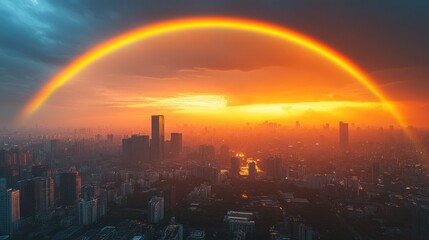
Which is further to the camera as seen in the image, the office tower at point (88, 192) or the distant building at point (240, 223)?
the office tower at point (88, 192)

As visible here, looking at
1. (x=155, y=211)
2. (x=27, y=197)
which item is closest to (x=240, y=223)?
(x=155, y=211)

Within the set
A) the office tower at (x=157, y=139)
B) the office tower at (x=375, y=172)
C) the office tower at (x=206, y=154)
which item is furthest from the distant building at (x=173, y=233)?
the office tower at (x=157, y=139)

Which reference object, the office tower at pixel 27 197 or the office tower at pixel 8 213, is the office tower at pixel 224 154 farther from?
the office tower at pixel 8 213

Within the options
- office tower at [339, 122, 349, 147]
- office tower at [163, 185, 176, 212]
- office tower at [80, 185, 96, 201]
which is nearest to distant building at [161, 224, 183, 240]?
office tower at [163, 185, 176, 212]

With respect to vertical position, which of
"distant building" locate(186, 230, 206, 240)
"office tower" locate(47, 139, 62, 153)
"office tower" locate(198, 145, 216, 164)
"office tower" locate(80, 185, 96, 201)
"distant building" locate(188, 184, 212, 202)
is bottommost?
"distant building" locate(186, 230, 206, 240)

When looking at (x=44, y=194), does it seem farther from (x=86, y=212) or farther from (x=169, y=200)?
(x=169, y=200)

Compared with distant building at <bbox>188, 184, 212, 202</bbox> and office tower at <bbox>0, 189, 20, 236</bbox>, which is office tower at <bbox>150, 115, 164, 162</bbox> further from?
office tower at <bbox>0, 189, 20, 236</bbox>

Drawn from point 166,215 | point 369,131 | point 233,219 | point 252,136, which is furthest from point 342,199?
point 369,131
